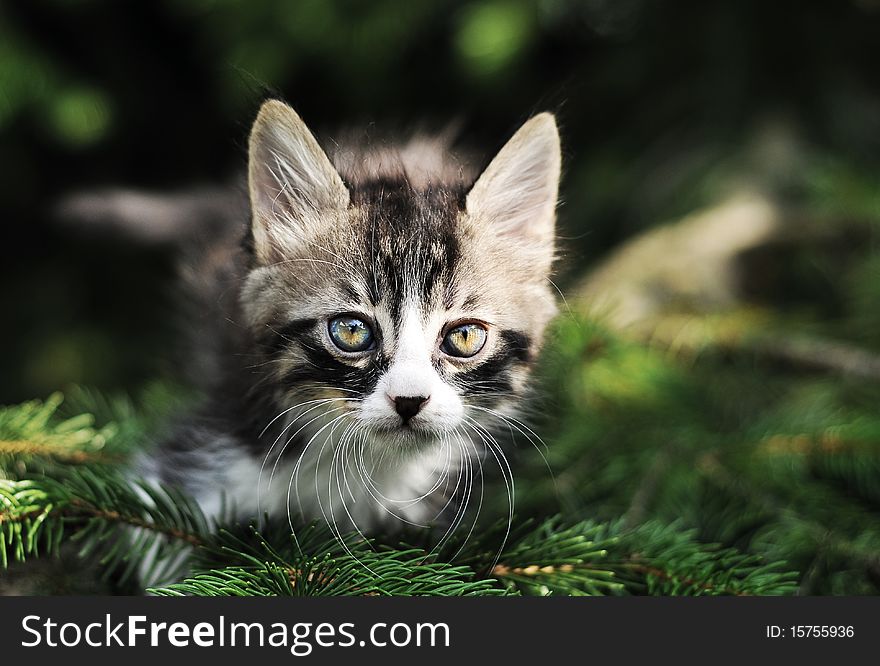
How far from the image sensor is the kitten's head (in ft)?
3.77

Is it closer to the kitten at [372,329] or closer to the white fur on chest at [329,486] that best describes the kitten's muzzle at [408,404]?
the kitten at [372,329]

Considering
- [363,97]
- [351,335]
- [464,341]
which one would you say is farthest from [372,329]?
[363,97]

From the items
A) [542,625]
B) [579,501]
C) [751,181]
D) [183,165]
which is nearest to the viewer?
[542,625]

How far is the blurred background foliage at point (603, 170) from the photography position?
5.32 feet

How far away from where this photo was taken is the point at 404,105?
2865 mm

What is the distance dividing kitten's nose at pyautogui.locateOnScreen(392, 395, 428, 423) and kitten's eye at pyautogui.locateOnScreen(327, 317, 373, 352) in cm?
10

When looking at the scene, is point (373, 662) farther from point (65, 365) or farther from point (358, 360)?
point (65, 365)

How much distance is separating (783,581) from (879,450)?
418mm

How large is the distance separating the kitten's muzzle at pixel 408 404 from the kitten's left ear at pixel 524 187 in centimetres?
33

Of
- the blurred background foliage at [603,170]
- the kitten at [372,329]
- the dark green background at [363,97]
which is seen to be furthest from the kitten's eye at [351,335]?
the dark green background at [363,97]

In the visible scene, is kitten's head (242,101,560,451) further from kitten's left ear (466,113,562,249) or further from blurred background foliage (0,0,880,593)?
blurred background foliage (0,0,880,593)

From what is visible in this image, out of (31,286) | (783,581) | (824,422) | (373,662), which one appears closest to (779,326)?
(824,422)

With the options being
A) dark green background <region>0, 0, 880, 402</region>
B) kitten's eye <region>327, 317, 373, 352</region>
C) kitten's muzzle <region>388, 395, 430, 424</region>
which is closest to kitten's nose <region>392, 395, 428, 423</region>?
kitten's muzzle <region>388, 395, 430, 424</region>

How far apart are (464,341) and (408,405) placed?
0.50 feet
